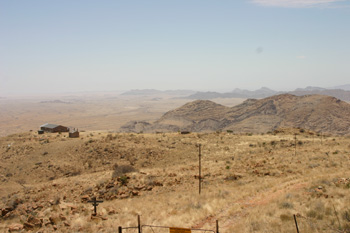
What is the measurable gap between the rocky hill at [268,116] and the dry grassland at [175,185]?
4624 cm

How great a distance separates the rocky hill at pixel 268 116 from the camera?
2921 inches

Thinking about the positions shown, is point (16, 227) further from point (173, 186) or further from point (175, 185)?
point (175, 185)

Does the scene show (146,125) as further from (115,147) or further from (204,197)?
(204,197)

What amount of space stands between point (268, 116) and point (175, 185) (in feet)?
255

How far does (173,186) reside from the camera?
18500 millimetres

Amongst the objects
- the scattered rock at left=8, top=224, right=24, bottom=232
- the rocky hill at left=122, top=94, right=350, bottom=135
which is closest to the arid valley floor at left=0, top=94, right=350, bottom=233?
the scattered rock at left=8, top=224, right=24, bottom=232

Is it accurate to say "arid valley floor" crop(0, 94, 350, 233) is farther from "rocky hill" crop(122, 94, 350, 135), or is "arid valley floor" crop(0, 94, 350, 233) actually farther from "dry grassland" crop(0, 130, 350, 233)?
"rocky hill" crop(122, 94, 350, 135)

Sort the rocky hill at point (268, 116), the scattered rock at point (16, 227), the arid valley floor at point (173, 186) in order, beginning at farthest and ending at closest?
the rocky hill at point (268, 116), the scattered rock at point (16, 227), the arid valley floor at point (173, 186)

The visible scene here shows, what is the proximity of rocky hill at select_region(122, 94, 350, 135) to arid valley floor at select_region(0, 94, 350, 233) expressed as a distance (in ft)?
152

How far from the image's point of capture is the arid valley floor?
1123 centimetres

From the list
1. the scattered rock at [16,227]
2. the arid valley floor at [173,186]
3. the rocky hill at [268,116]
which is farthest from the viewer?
the rocky hill at [268,116]

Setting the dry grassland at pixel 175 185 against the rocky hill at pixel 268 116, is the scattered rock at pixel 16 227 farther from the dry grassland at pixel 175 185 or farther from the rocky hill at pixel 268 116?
the rocky hill at pixel 268 116

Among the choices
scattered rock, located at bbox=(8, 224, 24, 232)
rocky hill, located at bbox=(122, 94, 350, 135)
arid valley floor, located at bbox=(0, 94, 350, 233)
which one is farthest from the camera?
rocky hill, located at bbox=(122, 94, 350, 135)

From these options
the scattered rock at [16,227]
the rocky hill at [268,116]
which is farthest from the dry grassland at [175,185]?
the rocky hill at [268,116]
